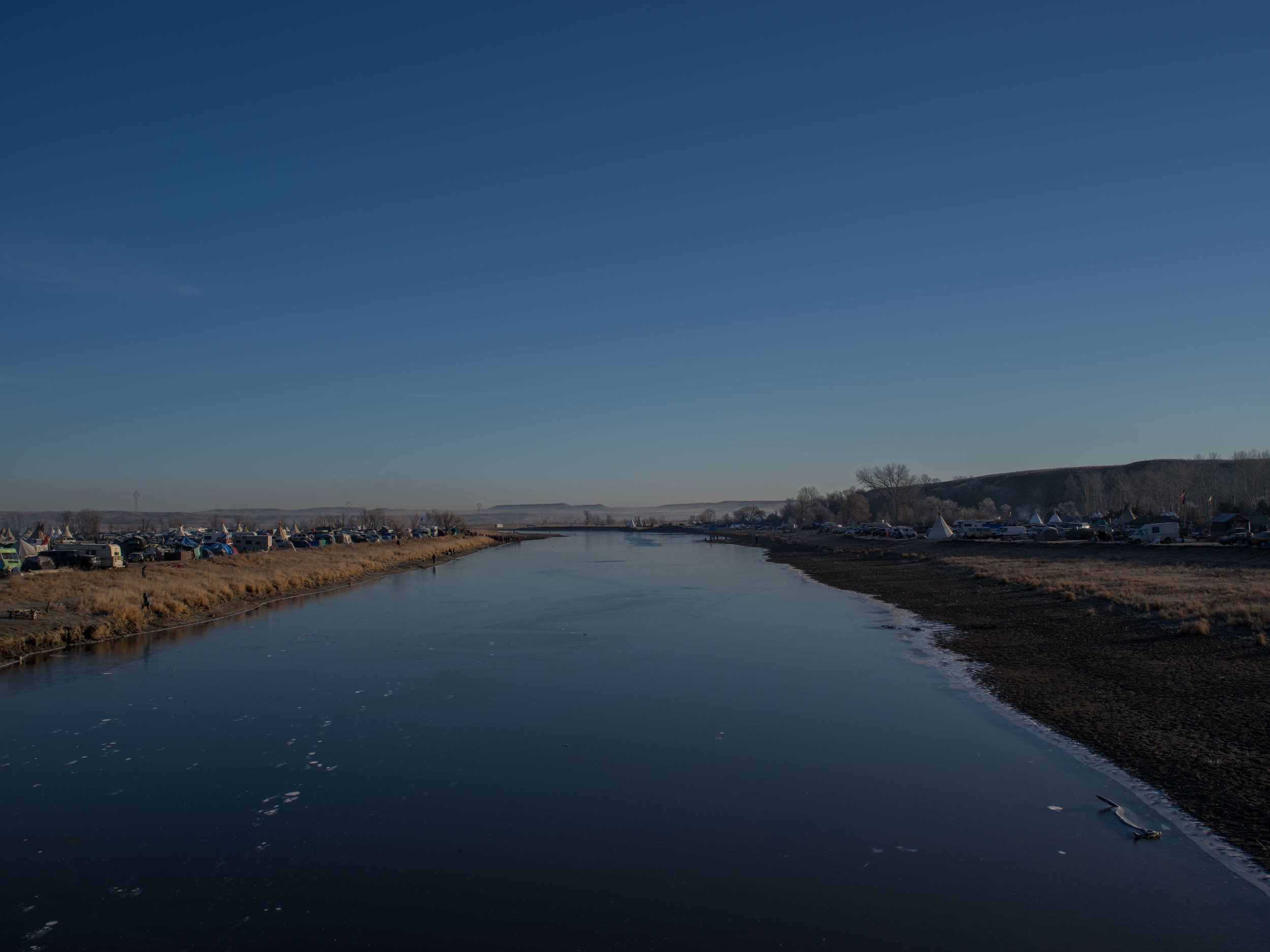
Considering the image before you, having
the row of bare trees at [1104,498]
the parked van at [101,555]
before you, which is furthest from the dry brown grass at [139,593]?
the row of bare trees at [1104,498]

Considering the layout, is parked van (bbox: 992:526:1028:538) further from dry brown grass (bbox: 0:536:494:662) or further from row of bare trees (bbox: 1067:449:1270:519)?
dry brown grass (bbox: 0:536:494:662)

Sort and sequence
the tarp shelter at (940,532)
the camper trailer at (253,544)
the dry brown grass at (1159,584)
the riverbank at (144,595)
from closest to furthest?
the dry brown grass at (1159,584), the riverbank at (144,595), the camper trailer at (253,544), the tarp shelter at (940,532)

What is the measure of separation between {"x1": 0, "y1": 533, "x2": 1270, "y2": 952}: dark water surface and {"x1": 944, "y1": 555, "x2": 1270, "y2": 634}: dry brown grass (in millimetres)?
7811

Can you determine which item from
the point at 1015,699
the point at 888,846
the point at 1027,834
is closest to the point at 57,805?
the point at 888,846

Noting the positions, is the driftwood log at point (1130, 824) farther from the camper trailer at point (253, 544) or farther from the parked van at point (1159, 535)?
the camper trailer at point (253, 544)

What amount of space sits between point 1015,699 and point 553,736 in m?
8.01

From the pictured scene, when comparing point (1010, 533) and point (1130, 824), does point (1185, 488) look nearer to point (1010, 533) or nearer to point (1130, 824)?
point (1010, 533)

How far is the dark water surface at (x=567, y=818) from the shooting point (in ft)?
20.2

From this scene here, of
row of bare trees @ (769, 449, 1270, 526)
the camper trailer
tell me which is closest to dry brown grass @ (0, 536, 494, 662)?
the camper trailer

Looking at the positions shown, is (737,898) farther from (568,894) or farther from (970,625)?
(970,625)

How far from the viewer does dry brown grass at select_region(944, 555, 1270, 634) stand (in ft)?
57.6

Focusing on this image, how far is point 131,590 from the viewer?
85.9 feet

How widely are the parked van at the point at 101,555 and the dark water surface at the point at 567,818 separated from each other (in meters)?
21.2

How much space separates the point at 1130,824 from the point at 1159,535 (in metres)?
46.3
